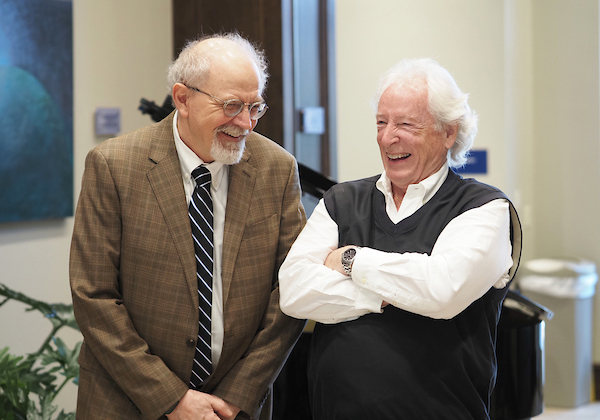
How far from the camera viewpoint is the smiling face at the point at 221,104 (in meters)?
1.72

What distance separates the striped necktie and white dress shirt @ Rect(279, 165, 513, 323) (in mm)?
197

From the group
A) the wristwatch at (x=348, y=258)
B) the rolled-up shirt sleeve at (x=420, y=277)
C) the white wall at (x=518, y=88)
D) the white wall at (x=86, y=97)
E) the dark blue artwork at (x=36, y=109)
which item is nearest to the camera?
the rolled-up shirt sleeve at (x=420, y=277)

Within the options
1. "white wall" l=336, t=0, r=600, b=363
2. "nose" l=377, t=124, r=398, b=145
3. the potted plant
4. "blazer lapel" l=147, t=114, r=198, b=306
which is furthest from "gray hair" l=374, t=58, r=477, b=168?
"white wall" l=336, t=0, r=600, b=363

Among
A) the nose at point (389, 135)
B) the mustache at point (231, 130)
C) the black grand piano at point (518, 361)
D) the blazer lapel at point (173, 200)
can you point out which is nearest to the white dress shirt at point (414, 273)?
the nose at point (389, 135)

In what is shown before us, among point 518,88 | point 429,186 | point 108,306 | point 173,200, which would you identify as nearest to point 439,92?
point 429,186

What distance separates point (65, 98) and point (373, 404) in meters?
2.34

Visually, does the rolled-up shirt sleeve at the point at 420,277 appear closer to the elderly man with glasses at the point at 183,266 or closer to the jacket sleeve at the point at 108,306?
the elderly man with glasses at the point at 183,266

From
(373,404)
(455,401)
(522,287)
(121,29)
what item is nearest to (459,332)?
(455,401)

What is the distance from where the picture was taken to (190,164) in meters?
1.80

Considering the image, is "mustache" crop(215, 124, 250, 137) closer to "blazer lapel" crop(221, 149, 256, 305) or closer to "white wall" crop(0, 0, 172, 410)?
"blazer lapel" crop(221, 149, 256, 305)

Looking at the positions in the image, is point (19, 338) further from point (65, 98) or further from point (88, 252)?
point (88, 252)

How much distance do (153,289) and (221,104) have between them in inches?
19.9

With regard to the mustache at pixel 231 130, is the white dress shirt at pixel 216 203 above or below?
below

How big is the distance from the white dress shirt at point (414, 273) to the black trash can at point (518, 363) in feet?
2.78
